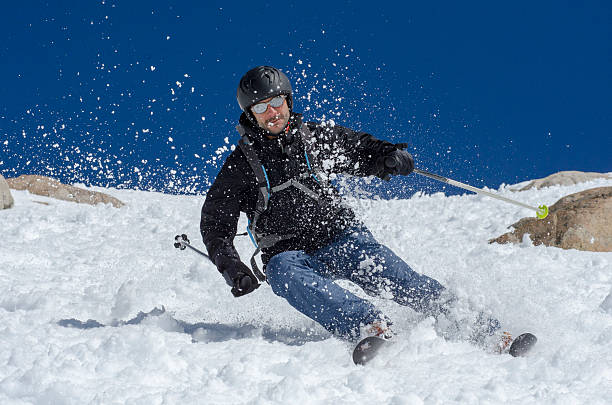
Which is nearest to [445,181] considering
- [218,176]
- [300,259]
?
[300,259]

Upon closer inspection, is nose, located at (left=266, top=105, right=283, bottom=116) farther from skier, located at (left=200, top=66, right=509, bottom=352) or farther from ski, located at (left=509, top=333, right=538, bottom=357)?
ski, located at (left=509, top=333, right=538, bottom=357)

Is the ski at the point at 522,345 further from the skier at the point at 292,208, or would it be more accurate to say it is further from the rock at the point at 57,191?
the rock at the point at 57,191

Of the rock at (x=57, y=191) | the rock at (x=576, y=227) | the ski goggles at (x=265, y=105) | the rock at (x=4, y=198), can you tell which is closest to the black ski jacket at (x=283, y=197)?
the ski goggles at (x=265, y=105)

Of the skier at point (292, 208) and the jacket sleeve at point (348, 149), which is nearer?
the skier at point (292, 208)

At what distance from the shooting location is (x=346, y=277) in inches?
173

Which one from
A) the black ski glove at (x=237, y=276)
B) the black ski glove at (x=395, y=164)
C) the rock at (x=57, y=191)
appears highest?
the rock at (x=57, y=191)

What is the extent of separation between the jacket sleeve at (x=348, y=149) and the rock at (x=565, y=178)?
19.5 metres

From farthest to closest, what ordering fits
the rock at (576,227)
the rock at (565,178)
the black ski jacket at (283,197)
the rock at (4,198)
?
the rock at (565,178) < the rock at (4,198) < the rock at (576,227) < the black ski jacket at (283,197)

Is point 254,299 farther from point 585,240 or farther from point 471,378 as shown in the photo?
point 585,240

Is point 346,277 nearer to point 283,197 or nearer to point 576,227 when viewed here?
point 283,197

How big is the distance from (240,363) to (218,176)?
1773mm

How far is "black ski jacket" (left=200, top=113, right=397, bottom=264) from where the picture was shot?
4.24 m

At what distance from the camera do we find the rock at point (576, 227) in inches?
320

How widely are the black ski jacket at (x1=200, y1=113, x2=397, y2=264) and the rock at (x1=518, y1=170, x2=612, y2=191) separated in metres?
19.8
